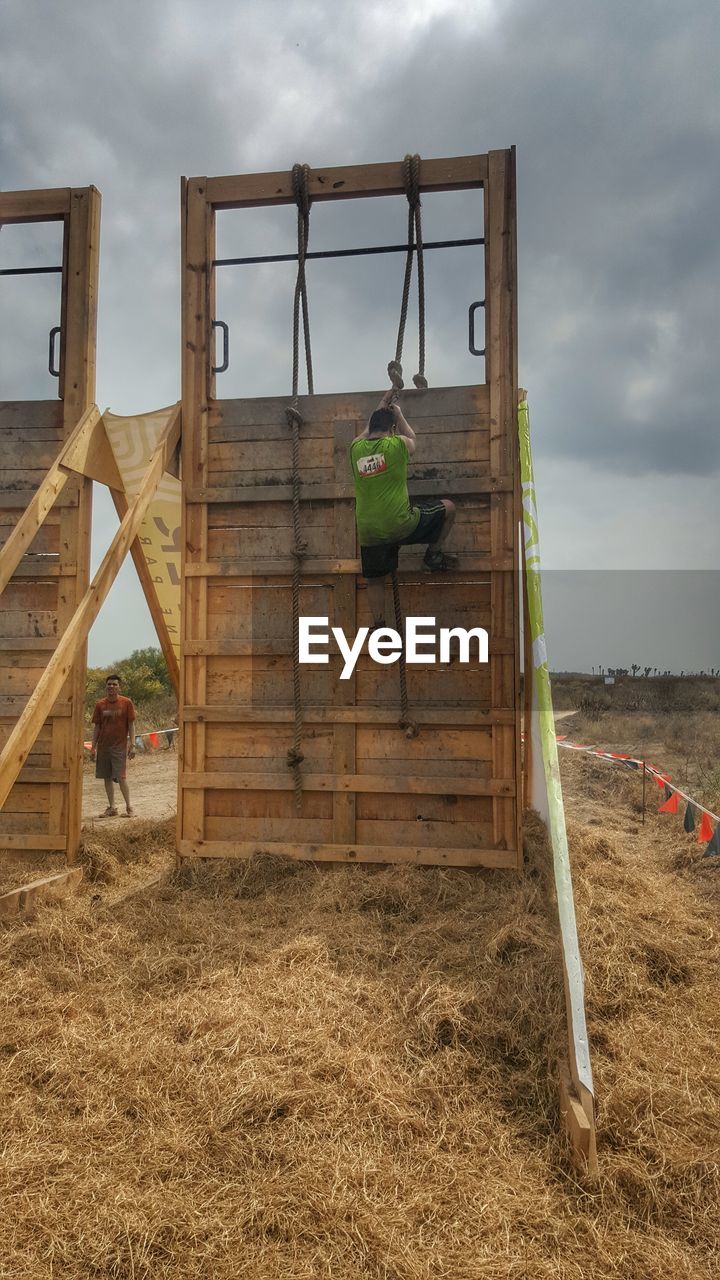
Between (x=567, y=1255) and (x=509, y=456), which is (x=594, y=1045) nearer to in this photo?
(x=567, y=1255)

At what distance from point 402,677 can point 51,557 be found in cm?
339

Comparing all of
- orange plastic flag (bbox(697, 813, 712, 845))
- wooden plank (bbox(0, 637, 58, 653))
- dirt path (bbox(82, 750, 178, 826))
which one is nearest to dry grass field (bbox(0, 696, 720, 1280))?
wooden plank (bbox(0, 637, 58, 653))

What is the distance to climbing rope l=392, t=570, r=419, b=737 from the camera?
255 inches

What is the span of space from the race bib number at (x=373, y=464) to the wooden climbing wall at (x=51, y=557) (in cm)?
287

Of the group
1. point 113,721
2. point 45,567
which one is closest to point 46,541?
point 45,567

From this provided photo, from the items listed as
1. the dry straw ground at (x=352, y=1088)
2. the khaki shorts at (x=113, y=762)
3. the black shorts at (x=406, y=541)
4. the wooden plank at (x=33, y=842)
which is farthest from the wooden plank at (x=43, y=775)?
the khaki shorts at (x=113, y=762)

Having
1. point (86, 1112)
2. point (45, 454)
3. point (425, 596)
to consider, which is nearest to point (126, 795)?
point (45, 454)

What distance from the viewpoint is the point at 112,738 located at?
11.2m

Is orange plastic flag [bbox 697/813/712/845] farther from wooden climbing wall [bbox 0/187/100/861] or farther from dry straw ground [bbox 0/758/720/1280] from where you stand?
wooden climbing wall [bbox 0/187/100/861]

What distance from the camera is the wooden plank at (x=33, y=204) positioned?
25.6 ft

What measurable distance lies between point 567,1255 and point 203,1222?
124 centimetres

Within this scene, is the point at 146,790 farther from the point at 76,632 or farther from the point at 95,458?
the point at 76,632

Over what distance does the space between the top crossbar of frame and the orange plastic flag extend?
20.8 ft

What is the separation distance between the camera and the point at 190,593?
700 centimetres
